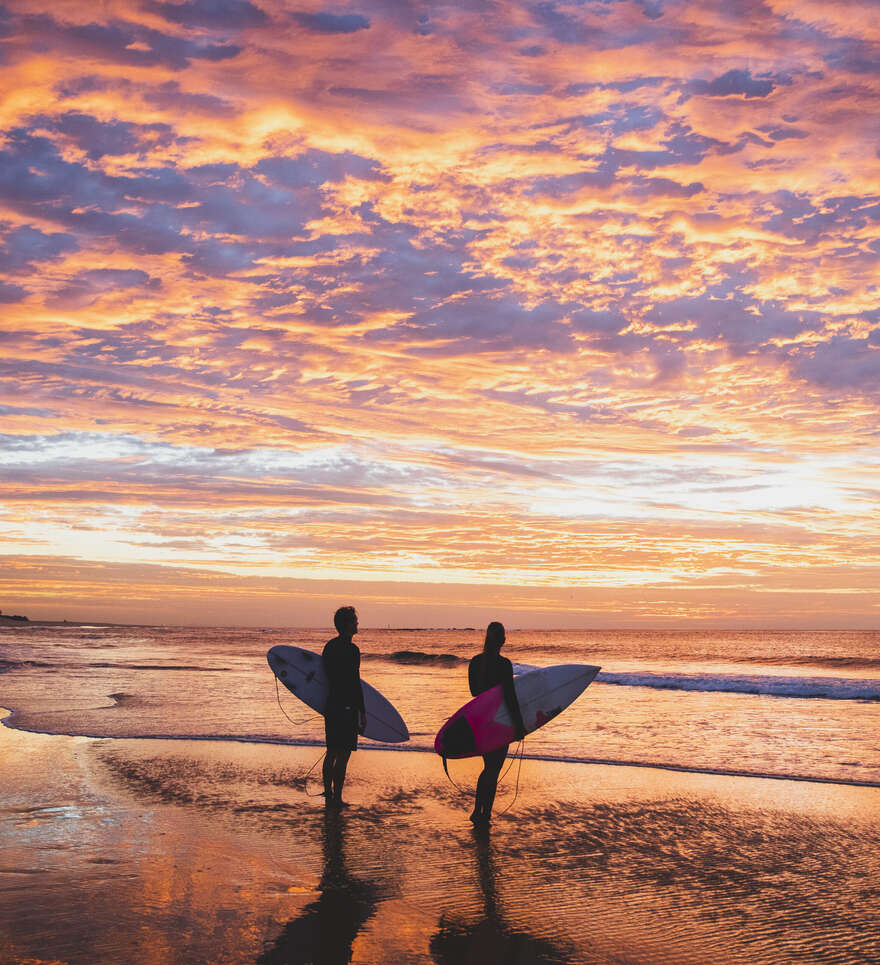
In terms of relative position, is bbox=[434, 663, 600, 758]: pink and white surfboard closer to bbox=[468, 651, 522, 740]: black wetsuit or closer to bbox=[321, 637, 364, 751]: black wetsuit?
bbox=[468, 651, 522, 740]: black wetsuit

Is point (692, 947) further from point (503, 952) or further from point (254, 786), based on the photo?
point (254, 786)

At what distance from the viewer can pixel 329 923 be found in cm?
488

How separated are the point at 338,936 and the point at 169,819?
3459 mm

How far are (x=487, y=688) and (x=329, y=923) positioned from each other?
3157 mm

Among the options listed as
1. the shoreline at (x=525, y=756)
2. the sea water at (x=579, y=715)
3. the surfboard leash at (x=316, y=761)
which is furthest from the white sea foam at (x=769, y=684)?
the shoreline at (x=525, y=756)

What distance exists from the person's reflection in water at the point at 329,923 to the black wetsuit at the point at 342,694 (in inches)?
69.5

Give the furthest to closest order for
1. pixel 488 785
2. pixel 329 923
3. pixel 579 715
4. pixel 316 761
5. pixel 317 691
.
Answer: pixel 579 715
pixel 316 761
pixel 317 691
pixel 488 785
pixel 329 923

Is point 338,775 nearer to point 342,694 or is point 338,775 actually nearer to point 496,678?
point 342,694

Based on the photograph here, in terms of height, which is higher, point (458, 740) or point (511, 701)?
point (511, 701)

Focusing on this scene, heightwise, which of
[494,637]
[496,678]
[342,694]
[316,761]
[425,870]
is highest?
[494,637]

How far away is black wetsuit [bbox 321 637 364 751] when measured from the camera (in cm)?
800

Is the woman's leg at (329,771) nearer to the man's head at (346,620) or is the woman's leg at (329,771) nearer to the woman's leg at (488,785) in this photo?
the man's head at (346,620)

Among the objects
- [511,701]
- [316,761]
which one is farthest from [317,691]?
[511,701]

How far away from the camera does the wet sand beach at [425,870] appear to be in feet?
15.1
